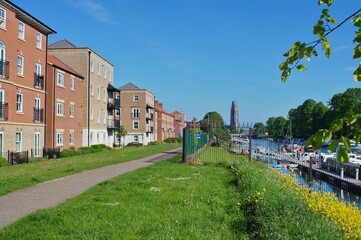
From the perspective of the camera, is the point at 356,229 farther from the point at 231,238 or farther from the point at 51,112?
the point at 51,112

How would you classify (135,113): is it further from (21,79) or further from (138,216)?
(138,216)

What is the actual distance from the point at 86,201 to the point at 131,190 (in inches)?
77.1

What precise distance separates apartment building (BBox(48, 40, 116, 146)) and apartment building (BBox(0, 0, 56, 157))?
415 inches

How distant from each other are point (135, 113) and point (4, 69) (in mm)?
50086

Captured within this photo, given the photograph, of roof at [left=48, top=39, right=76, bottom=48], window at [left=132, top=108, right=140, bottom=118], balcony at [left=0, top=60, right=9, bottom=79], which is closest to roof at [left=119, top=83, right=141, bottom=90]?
window at [left=132, top=108, right=140, bottom=118]

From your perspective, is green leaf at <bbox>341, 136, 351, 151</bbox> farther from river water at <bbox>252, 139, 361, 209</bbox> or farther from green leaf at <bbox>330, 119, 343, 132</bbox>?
river water at <bbox>252, 139, 361, 209</bbox>

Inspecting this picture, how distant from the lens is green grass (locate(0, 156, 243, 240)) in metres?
6.56

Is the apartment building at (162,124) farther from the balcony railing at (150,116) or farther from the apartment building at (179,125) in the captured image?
the apartment building at (179,125)

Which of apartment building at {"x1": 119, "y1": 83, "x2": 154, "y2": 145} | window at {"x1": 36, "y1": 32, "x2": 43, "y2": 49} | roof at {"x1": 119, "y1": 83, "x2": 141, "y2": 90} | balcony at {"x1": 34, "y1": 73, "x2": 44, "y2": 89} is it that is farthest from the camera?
roof at {"x1": 119, "y1": 83, "x2": 141, "y2": 90}

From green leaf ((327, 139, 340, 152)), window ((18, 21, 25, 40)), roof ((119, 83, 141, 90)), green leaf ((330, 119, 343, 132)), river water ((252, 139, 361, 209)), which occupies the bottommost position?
river water ((252, 139, 361, 209))

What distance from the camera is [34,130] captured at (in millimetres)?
30766

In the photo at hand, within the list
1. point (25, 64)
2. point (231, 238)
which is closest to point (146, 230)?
point (231, 238)

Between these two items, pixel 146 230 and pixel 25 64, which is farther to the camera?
pixel 25 64

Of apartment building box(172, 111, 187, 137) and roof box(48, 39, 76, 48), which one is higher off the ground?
roof box(48, 39, 76, 48)
